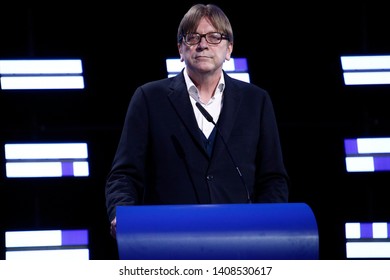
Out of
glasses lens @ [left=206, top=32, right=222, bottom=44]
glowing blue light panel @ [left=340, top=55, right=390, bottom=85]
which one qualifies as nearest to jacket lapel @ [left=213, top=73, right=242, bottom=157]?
glasses lens @ [left=206, top=32, right=222, bottom=44]

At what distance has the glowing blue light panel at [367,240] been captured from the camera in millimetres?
3980

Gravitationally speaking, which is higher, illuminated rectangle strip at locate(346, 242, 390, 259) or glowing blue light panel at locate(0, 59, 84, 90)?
glowing blue light panel at locate(0, 59, 84, 90)

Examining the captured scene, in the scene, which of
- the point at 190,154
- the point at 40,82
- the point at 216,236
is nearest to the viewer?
the point at 216,236

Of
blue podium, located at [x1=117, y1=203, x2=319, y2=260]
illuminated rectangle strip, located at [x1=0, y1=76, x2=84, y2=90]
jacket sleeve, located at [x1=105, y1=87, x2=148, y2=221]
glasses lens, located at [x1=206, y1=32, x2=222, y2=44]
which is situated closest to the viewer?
blue podium, located at [x1=117, y1=203, x2=319, y2=260]

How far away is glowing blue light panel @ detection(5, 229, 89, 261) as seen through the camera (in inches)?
155

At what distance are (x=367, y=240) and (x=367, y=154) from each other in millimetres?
442

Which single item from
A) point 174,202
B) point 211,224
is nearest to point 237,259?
point 211,224


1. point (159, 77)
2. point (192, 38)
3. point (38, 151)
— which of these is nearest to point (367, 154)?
point (159, 77)

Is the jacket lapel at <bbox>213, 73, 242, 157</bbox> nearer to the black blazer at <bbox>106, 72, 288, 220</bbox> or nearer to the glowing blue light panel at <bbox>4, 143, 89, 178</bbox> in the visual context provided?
the black blazer at <bbox>106, 72, 288, 220</bbox>

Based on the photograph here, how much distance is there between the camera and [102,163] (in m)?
4.00

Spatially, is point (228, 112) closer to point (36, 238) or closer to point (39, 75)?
point (39, 75)

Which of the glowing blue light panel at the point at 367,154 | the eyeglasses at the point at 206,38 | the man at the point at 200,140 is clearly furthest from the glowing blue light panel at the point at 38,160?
the eyeglasses at the point at 206,38

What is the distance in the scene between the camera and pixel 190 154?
79.4 inches

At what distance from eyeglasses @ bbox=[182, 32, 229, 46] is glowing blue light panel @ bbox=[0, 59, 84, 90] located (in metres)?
1.97
